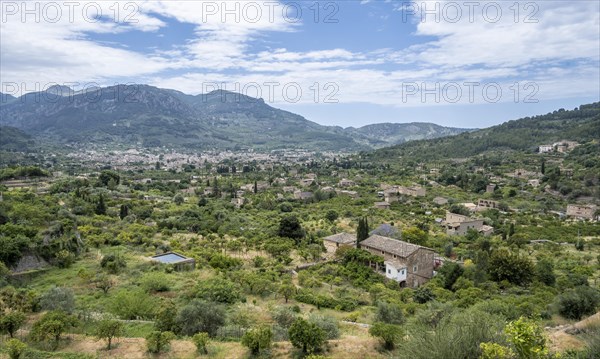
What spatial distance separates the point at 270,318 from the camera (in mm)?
19094

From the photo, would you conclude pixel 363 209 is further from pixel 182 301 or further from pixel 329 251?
→ pixel 182 301

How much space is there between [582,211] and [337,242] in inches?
1621

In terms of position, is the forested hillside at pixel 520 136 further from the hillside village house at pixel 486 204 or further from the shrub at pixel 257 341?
the shrub at pixel 257 341

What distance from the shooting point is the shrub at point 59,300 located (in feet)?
60.5

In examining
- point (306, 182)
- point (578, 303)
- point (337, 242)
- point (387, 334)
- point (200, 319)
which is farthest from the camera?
point (306, 182)

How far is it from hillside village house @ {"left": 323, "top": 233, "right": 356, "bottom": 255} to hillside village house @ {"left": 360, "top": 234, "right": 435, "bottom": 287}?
4.87 meters

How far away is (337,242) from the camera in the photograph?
37.7 meters

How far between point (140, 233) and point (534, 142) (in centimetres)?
12449

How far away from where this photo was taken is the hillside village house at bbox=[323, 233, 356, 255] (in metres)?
36.7

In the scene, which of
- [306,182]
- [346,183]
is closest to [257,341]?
[346,183]

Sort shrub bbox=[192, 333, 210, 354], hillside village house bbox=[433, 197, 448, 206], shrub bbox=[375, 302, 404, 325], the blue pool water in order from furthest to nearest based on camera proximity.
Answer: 1. hillside village house bbox=[433, 197, 448, 206]
2. the blue pool water
3. shrub bbox=[375, 302, 404, 325]
4. shrub bbox=[192, 333, 210, 354]

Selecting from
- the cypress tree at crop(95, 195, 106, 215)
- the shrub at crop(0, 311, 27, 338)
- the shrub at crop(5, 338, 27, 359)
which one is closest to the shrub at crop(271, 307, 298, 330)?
the shrub at crop(5, 338, 27, 359)

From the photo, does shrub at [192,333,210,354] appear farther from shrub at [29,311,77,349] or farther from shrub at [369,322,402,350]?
shrub at [369,322,402,350]

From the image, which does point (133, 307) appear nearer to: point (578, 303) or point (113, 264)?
point (113, 264)
